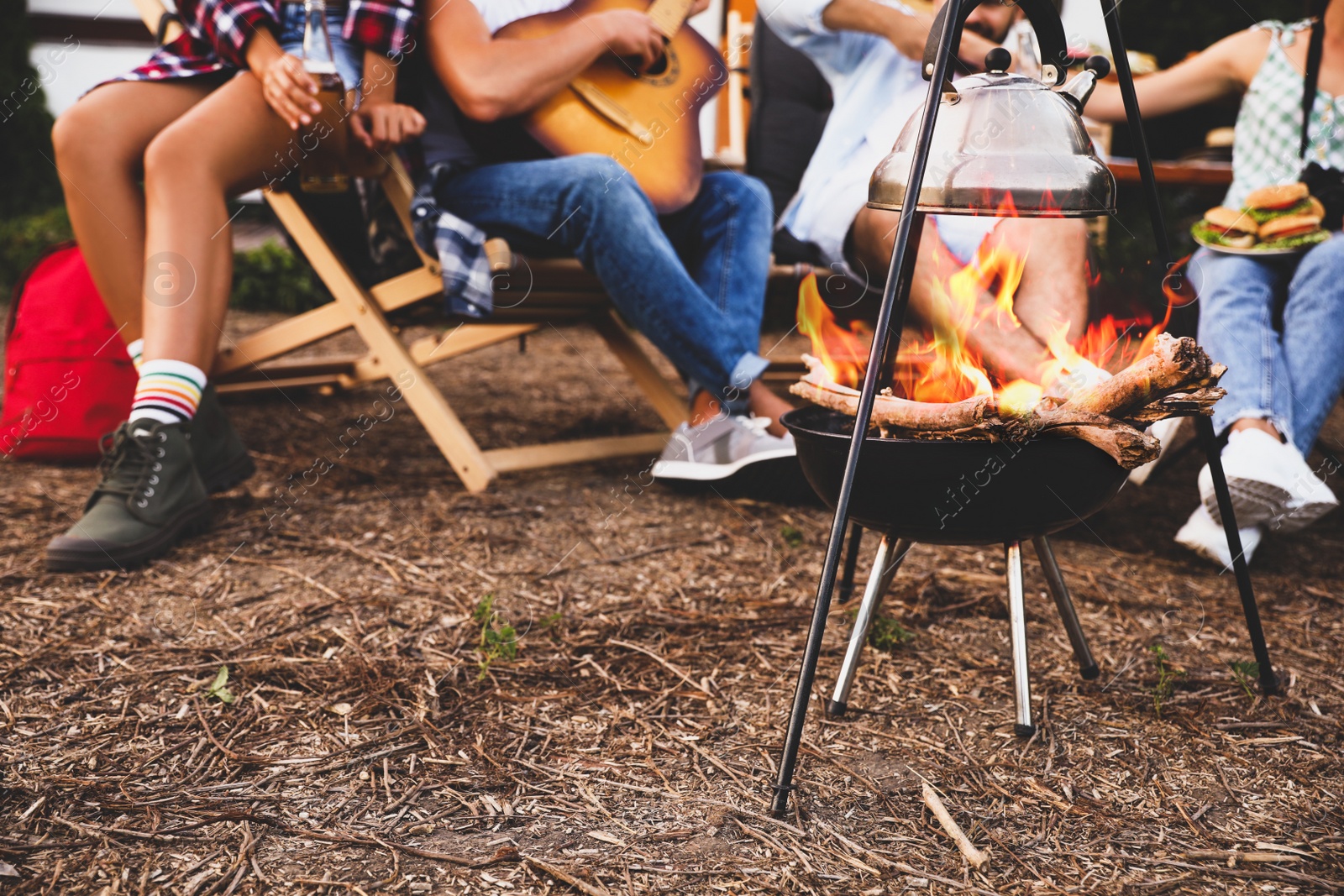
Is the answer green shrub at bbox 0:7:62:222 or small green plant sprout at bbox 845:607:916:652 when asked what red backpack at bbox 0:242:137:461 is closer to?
small green plant sprout at bbox 845:607:916:652

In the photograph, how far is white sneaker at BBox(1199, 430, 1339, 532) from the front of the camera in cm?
194

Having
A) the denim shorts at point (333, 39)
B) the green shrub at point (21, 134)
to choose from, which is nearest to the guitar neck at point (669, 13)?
the denim shorts at point (333, 39)

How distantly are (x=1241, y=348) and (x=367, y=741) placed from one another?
6.62 feet

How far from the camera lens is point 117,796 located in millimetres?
1179

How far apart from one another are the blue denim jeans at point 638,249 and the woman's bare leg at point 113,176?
0.67 metres

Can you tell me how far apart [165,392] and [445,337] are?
1109 mm

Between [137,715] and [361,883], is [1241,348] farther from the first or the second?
[137,715]

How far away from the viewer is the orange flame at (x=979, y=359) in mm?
1383

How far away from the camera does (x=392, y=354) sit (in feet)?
8.17

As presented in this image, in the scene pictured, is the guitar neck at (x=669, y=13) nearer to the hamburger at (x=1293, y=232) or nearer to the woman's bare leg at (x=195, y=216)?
the woman's bare leg at (x=195, y=216)

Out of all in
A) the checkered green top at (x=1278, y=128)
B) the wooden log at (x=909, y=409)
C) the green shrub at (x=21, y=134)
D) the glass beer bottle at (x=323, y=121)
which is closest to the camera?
the wooden log at (x=909, y=409)

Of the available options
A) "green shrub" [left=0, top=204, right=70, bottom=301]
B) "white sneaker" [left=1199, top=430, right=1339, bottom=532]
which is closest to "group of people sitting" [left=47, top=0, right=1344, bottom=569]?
"white sneaker" [left=1199, top=430, right=1339, bottom=532]

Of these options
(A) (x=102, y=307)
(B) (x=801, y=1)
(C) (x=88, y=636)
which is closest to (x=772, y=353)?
(B) (x=801, y=1)

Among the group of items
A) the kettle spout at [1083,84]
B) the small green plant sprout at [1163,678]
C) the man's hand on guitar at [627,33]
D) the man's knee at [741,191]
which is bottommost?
the small green plant sprout at [1163,678]
